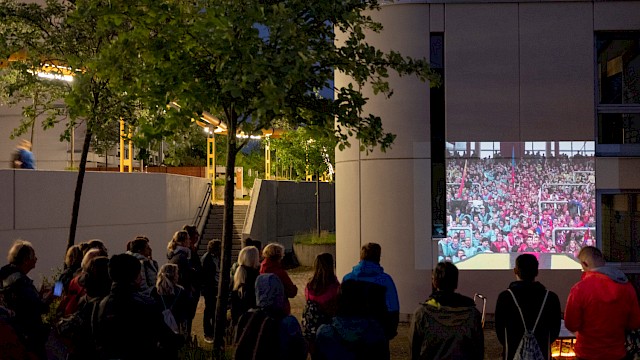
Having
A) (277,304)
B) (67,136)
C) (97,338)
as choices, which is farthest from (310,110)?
(67,136)

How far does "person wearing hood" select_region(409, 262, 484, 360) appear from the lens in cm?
461

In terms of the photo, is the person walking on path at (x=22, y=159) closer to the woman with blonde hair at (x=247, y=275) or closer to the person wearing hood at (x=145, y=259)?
the person wearing hood at (x=145, y=259)

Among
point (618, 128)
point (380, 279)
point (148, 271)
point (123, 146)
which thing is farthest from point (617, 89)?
point (123, 146)

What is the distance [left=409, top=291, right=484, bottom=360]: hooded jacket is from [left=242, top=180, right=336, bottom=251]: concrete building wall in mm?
16147

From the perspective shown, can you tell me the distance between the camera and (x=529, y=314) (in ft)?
17.1

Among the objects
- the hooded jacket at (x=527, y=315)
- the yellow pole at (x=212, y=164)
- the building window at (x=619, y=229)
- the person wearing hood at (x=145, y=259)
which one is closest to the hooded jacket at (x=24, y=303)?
the person wearing hood at (x=145, y=259)

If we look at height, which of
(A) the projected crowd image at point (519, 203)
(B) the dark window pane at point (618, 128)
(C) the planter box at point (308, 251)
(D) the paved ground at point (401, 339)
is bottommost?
(D) the paved ground at point (401, 339)

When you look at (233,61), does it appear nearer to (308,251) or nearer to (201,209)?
(201,209)

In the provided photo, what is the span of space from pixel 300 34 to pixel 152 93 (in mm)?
1653

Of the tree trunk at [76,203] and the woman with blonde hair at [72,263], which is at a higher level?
the tree trunk at [76,203]

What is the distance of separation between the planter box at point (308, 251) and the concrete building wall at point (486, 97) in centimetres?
1018

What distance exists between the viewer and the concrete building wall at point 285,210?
22.4 m

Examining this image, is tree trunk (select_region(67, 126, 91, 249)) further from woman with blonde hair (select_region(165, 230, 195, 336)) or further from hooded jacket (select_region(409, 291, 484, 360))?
hooded jacket (select_region(409, 291, 484, 360))

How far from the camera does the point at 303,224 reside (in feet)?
89.0
